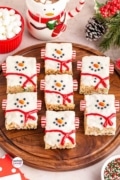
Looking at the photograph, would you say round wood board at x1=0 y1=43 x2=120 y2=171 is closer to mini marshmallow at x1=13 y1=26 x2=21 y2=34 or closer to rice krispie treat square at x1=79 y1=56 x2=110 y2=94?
rice krispie treat square at x1=79 y1=56 x2=110 y2=94

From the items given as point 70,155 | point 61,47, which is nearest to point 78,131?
point 70,155

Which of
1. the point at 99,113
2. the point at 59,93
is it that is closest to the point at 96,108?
the point at 99,113

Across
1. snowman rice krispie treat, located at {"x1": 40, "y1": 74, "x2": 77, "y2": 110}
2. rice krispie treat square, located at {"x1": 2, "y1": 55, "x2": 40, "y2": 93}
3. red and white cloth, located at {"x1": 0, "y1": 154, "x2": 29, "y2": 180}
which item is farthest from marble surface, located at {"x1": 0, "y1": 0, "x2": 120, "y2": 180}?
snowman rice krispie treat, located at {"x1": 40, "y1": 74, "x2": 77, "y2": 110}

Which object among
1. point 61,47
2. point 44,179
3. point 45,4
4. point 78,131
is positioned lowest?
point 44,179

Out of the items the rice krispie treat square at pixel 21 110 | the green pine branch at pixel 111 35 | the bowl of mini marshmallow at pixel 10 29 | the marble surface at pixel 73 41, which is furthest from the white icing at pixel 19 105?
the green pine branch at pixel 111 35

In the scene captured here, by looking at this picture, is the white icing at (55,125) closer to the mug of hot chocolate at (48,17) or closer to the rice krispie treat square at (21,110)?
the rice krispie treat square at (21,110)

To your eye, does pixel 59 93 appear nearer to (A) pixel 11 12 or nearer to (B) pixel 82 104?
(B) pixel 82 104

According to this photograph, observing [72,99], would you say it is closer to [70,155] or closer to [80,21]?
[70,155]
